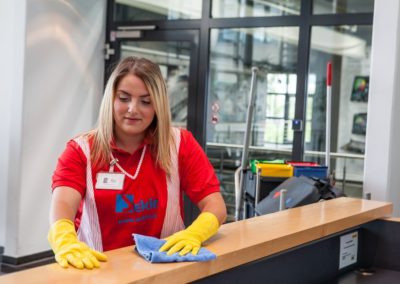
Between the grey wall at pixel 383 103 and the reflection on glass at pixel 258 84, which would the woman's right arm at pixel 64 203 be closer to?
the grey wall at pixel 383 103

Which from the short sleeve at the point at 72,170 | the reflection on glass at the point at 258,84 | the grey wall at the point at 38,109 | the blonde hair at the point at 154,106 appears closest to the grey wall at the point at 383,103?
the reflection on glass at the point at 258,84

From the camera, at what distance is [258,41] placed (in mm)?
4977

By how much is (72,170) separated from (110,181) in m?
0.13

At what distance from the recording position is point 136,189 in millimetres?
1861

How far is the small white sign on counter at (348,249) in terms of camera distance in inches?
81.0

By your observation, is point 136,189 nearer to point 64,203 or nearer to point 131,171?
point 131,171

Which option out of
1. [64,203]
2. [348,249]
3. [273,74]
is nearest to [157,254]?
[64,203]

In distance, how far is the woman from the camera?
1807 millimetres

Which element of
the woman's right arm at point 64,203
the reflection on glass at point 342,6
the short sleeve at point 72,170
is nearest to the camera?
the woman's right arm at point 64,203

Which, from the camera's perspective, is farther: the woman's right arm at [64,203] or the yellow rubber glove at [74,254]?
the woman's right arm at [64,203]

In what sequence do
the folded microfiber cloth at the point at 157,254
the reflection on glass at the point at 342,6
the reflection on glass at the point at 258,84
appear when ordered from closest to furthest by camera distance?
the folded microfiber cloth at the point at 157,254
the reflection on glass at the point at 342,6
the reflection on glass at the point at 258,84

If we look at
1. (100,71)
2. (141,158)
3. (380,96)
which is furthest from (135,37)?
(141,158)

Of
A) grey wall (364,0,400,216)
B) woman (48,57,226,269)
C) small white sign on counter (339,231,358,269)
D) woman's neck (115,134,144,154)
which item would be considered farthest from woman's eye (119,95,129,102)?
grey wall (364,0,400,216)

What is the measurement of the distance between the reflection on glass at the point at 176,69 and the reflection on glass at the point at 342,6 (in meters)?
1.21
